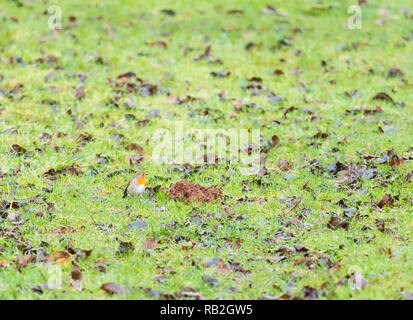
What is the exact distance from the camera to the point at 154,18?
11461mm

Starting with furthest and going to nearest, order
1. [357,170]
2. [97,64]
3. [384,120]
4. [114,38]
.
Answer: [114,38] < [97,64] < [384,120] < [357,170]

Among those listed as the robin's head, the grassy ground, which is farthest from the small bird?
the grassy ground

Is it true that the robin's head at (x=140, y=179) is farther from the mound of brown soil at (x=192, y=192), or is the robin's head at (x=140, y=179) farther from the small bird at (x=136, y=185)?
the mound of brown soil at (x=192, y=192)

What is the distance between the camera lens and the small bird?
5633 millimetres

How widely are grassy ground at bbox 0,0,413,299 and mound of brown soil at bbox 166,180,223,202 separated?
0.09m

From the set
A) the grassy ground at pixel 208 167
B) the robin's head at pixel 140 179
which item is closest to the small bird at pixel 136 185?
the robin's head at pixel 140 179

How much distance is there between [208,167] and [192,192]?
947 millimetres

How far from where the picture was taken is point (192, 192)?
18.6ft

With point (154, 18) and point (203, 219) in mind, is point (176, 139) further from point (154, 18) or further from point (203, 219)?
point (154, 18)

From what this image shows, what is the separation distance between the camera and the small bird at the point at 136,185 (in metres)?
5.63

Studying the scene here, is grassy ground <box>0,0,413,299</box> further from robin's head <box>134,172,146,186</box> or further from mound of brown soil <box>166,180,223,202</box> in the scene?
robin's head <box>134,172,146,186</box>

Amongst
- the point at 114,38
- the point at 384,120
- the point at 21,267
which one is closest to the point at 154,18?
the point at 114,38

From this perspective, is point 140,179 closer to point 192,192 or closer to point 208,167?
point 192,192

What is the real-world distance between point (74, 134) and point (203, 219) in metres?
2.56
